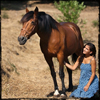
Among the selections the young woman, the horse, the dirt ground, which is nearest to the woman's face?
the young woman

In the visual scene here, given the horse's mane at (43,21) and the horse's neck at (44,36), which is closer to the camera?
the horse's mane at (43,21)

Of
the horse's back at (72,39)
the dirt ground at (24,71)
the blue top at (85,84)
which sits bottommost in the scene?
the dirt ground at (24,71)

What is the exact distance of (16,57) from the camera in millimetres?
7773

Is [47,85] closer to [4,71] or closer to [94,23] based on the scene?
[4,71]

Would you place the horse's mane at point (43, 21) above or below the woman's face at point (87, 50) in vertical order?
above

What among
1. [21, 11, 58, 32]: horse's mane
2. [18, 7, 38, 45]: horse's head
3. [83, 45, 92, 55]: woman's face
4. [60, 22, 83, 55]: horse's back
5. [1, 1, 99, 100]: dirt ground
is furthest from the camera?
[1, 1, 99, 100]: dirt ground

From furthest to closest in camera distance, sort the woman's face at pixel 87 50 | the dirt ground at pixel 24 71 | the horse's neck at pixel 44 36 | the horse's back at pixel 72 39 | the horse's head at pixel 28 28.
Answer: the dirt ground at pixel 24 71 < the horse's back at pixel 72 39 < the horse's neck at pixel 44 36 < the horse's head at pixel 28 28 < the woman's face at pixel 87 50

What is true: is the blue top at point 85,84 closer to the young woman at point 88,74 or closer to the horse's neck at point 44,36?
the young woman at point 88,74

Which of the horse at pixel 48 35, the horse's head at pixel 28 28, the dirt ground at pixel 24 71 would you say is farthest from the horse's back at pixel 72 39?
the dirt ground at pixel 24 71

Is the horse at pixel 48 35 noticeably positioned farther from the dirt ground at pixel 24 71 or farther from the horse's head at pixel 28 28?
the dirt ground at pixel 24 71

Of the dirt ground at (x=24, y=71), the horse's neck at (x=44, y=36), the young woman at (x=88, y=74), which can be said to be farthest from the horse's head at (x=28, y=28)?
the dirt ground at (x=24, y=71)

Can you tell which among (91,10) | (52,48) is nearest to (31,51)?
(52,48)

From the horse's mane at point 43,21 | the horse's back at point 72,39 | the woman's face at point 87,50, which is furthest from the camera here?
the horse's back at point 72,39

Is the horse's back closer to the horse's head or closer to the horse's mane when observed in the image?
the horse's mane
